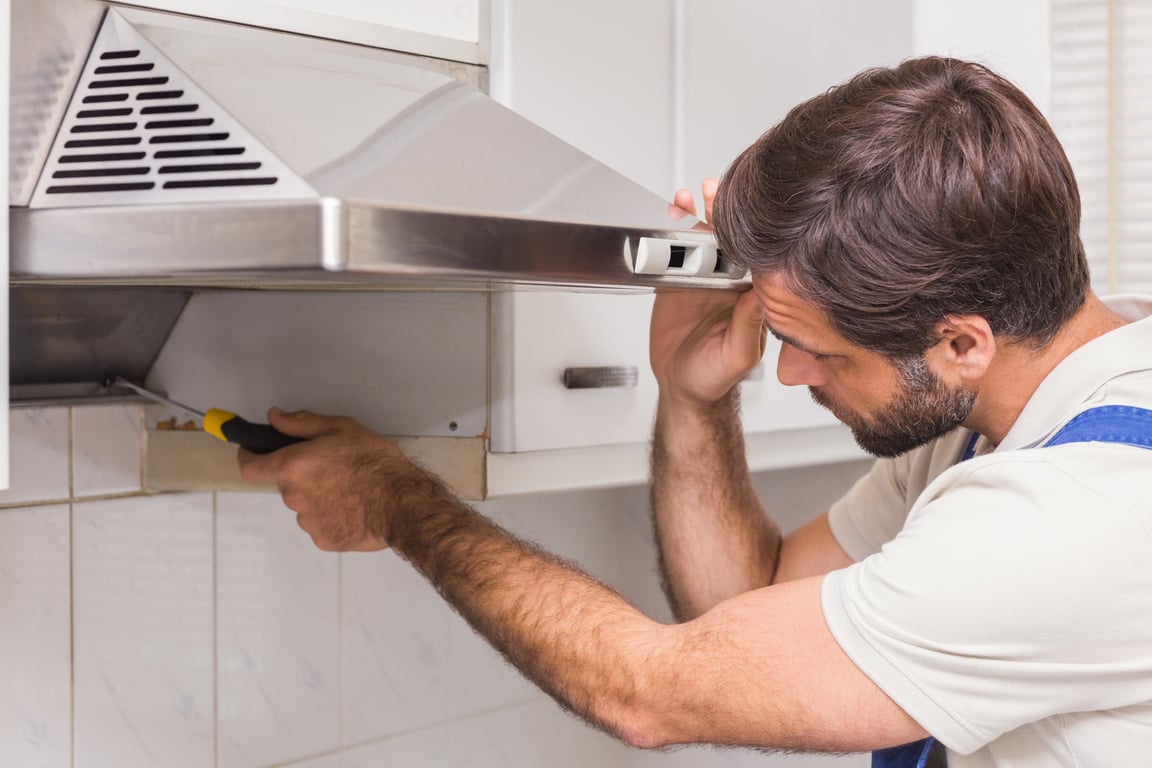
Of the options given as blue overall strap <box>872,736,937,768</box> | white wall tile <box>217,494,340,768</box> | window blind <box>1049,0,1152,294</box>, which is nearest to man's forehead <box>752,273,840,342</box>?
blue overall strap <box>872,736,937,768</box>

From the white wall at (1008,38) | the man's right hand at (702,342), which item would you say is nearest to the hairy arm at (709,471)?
the man's right hand at (702,342)

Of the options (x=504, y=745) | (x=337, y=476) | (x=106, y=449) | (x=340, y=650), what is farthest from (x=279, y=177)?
(x=504, y=745)

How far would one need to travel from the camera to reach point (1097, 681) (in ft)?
2.78

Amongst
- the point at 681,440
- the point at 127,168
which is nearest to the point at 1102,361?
the point at 681,440

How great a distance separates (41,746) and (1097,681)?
95 cm

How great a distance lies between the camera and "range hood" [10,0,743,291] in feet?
2.26

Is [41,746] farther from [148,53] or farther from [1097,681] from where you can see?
[1097,681]

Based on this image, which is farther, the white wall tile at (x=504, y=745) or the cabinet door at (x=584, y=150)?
the white wall tile at (x=504, y=745)

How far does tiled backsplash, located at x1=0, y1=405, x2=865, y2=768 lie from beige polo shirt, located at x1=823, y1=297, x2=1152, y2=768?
732mm

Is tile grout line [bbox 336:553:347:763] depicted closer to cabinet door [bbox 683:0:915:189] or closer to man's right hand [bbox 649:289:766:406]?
man's right hand [bbox 649:289:766:406]

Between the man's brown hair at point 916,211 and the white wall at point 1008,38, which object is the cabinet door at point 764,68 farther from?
the man's brown hair at point 916,211

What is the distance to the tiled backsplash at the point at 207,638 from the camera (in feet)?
3.90

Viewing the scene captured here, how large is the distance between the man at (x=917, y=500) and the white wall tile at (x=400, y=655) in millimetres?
384

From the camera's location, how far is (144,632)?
1.27 m
